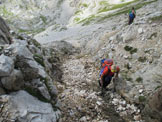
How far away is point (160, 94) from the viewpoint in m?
6.24

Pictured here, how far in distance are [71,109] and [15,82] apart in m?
3.99

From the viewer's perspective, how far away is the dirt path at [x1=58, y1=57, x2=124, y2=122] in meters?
7.55

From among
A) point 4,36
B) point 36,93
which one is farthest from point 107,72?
point 4,36

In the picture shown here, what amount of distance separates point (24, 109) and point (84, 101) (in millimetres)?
4426

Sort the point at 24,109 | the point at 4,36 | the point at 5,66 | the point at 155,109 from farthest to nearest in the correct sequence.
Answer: the point at 4,36 < the point at 155,109 < the point at 5,66 < the point at 24,109

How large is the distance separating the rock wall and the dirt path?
113cm

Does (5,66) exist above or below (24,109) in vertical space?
above

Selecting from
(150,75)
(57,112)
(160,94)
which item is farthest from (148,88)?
(57,112)

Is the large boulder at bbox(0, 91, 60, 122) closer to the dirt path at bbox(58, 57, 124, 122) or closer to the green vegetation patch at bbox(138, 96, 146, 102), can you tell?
the dirt path at bbox(58, 57, 124, 122)

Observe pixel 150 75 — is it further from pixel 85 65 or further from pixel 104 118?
pixel 85 65

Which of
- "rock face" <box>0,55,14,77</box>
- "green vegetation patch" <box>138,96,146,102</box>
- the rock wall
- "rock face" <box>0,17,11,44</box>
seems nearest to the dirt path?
the rock wall

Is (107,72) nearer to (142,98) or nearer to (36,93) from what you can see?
(142,98)

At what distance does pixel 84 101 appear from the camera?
28.9ft

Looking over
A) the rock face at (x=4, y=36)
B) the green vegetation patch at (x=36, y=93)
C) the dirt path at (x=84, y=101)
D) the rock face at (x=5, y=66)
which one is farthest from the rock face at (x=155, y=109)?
the rock face at (x=4, y=36)
